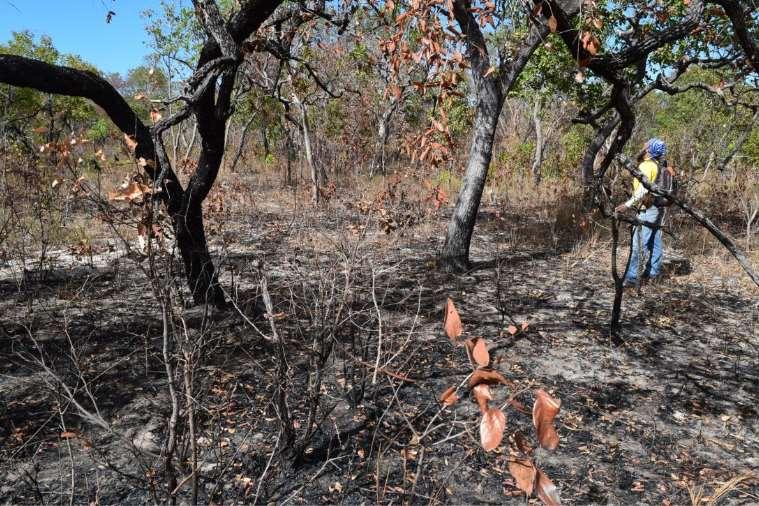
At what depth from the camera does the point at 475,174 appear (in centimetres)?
582

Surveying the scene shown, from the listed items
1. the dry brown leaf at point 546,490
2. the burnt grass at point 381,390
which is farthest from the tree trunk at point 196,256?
the dry brown leaf at point 546,490

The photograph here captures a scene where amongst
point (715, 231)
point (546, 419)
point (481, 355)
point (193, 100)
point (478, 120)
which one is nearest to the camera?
point (546, 419)

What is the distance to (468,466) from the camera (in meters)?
2.63

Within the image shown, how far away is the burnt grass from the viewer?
2.41 meters

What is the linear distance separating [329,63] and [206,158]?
33.4ft

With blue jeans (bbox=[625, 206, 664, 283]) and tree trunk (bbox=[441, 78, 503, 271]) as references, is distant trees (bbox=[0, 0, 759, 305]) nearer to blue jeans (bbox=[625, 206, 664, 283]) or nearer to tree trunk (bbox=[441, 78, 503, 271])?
tree trunk (bbox=[441, 78, 503, 271])

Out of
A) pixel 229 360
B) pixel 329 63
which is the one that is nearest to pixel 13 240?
pixel 229 360

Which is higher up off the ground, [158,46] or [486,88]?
[158,46]

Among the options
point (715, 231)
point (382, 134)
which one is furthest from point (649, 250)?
point (382, 134)

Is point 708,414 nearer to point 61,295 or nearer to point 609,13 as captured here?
point 609,13

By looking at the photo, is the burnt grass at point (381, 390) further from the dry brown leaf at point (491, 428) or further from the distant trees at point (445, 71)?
the distant trees at point (445, 71)

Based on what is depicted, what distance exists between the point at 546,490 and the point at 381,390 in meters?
2.53

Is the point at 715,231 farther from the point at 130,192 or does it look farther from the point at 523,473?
the point at 130,192

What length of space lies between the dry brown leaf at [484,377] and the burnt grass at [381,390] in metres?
0.09
